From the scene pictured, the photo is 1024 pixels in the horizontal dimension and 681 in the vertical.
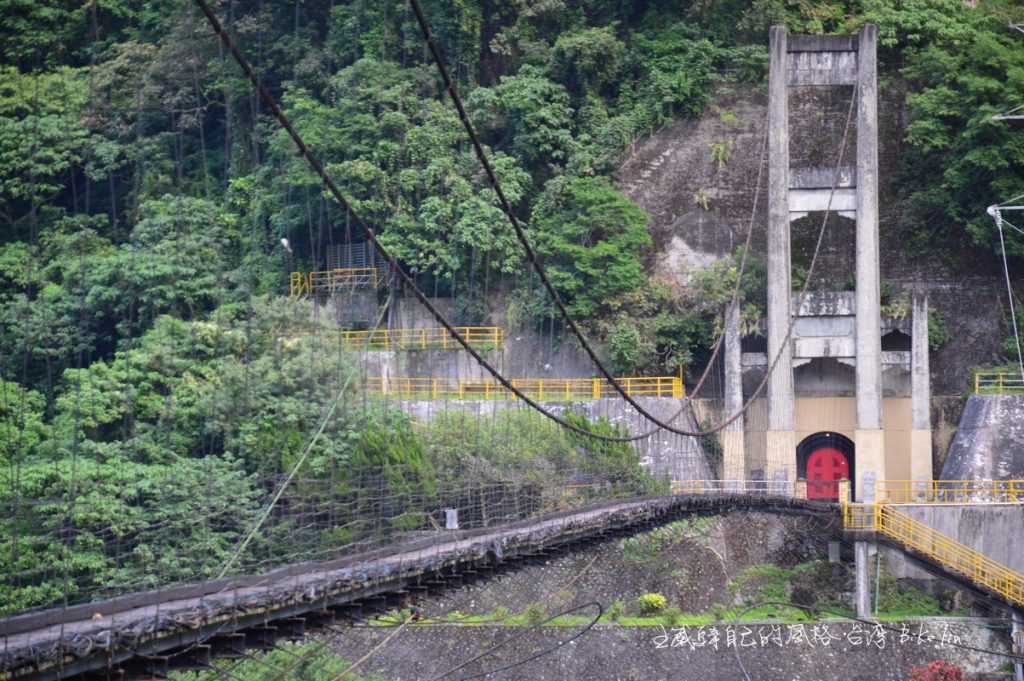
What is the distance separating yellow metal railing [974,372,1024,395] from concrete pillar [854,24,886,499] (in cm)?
120

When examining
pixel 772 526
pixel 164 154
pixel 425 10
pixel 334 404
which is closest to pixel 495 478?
pixel 334 404

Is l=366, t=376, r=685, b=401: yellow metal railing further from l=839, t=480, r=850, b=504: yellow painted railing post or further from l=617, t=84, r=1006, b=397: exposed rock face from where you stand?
l=839, t=480, r=850, b=504: yellow painted railing post

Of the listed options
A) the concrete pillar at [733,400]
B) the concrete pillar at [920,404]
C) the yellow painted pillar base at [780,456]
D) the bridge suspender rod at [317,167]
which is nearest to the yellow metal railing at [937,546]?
the yellow painted pillar base at [780,456]

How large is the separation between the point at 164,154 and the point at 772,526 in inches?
323

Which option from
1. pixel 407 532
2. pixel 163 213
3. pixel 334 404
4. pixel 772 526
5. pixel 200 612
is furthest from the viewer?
pixel 772 526

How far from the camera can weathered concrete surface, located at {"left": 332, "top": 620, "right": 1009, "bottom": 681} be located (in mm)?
16516

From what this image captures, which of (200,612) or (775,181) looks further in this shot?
(775,181)

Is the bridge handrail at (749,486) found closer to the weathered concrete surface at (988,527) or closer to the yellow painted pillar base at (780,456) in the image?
the yellow painted pillar base at (780,456)

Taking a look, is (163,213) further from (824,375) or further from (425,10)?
(824,375)

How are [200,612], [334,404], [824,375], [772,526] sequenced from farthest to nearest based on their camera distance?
[824,375] → [772,526] → [334,404] → [200,612]

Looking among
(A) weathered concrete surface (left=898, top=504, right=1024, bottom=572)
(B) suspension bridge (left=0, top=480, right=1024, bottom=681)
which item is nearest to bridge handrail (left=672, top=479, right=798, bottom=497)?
(A) weathered concrete surface (left=898, top=504, right=1024, bottom=572)

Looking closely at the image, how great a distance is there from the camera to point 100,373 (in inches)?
620

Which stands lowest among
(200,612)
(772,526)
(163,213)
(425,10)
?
(772,526)

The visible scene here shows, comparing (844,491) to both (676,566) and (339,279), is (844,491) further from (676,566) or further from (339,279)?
(339,279)
